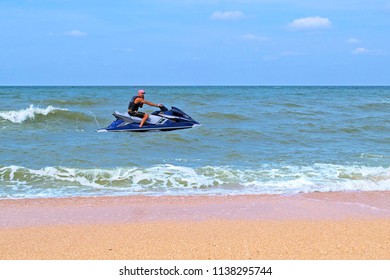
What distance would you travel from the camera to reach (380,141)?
1469cm

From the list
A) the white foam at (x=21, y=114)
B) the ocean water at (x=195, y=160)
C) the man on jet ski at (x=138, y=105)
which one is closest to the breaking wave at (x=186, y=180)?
the ocean water at (x=195, y=160)

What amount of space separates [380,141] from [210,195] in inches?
331

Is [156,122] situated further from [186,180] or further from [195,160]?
[186,180]

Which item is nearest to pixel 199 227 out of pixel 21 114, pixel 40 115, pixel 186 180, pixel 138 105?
pixel 186 180

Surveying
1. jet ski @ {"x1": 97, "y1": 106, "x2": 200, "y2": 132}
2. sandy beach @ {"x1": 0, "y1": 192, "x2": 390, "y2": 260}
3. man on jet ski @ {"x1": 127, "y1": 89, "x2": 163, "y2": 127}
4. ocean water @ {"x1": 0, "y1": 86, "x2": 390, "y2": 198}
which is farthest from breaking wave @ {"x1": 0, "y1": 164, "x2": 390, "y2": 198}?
jet ski @ {"x1": 97, "y1": 106, "x2": 200, "y2": 132}

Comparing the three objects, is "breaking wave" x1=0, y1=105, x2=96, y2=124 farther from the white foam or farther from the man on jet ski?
the man on jet ski

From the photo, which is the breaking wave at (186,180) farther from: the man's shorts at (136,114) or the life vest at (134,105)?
the man's shorts at (136,114)

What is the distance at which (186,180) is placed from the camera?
911 cm

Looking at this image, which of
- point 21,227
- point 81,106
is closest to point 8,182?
point 21,227

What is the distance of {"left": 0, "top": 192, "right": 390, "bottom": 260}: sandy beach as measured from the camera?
488 centimetres

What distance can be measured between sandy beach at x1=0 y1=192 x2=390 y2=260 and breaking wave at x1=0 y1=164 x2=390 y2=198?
0.57 metres

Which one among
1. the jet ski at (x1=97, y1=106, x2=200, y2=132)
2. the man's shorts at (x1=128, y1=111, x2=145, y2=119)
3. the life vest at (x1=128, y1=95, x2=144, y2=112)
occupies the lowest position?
the jet ski at (x1=97, y1=106, x2=200, y2=132)

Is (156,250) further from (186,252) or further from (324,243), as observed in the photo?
(324,243)

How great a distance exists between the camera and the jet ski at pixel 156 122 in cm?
1361
